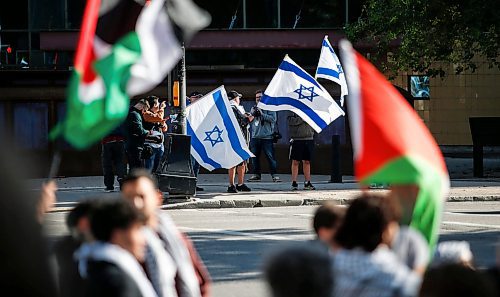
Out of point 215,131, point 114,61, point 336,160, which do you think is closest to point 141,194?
point 114,61

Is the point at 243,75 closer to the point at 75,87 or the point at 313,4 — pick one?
the point at 313,4

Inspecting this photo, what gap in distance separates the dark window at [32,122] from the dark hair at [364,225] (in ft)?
74.8

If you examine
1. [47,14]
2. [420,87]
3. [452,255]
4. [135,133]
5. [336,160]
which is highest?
[47,14]

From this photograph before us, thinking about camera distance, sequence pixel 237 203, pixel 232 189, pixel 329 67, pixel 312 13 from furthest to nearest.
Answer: pixel 312 13 → pixel 329 67 → pixel 232 189 → pixel 237 203

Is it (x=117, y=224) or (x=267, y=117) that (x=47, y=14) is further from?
(x=117, y=224)

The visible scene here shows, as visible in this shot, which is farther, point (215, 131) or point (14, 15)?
point (14, 15)

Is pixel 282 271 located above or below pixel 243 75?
below

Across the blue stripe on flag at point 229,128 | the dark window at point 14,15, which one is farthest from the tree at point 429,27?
the dark window at point 14,15

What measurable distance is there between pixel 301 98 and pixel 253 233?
18.7 feet

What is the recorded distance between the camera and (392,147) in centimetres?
528

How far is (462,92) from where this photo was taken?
3812 centimetres

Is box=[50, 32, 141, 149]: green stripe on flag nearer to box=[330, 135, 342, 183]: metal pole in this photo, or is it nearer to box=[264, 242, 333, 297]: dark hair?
box=[264, 242, 333, 297]: dark hair

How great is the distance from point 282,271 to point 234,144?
17.5 metres

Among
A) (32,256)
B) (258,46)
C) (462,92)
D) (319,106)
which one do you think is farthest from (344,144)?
(32,256)
